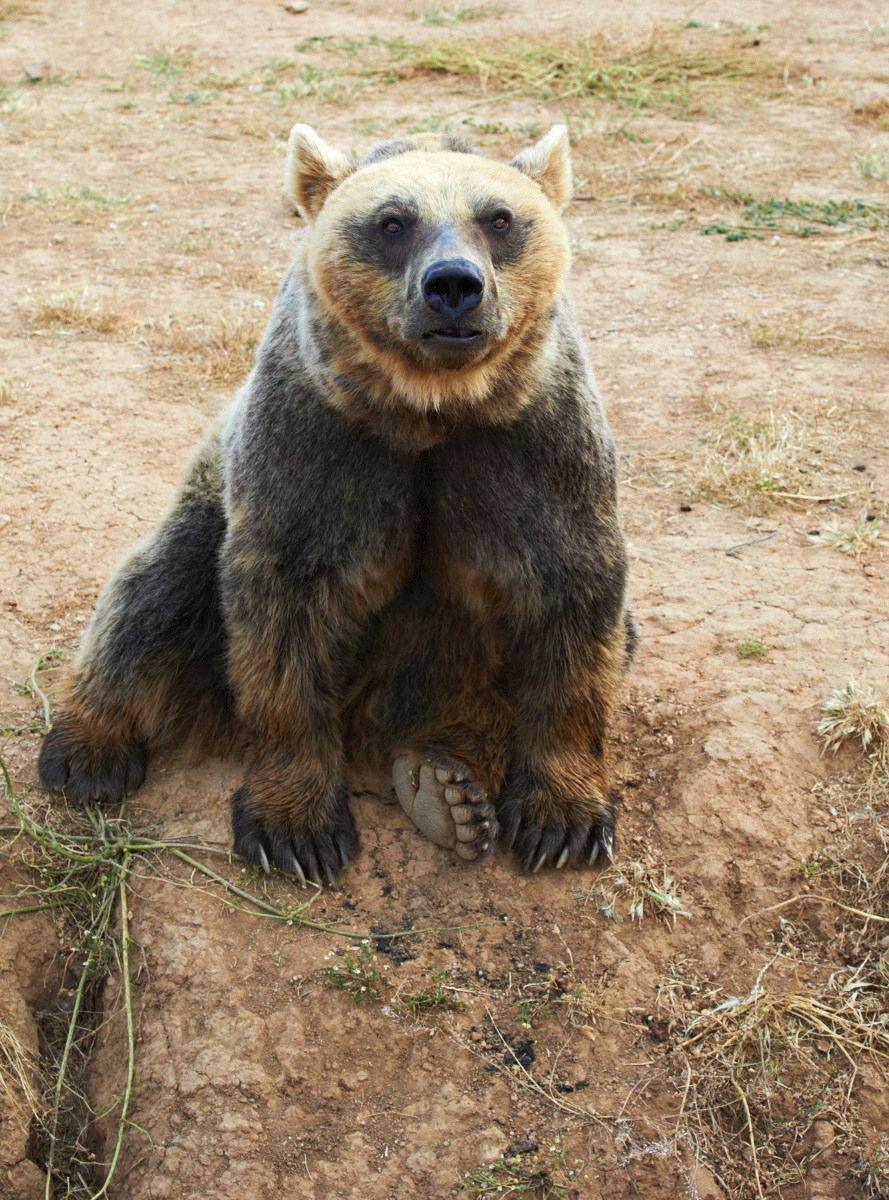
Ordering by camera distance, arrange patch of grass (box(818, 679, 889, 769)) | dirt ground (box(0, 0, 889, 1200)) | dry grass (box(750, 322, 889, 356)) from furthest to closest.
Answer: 1. dry grass (box(750, 322, 889, 356))
2. patch of grass (box(818, 679, 889, 769))
3. dirt ground (box(0, 0, 889, 1200))

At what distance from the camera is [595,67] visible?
35.2 ft

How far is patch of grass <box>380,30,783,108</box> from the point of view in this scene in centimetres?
1045

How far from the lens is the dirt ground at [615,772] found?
345cm

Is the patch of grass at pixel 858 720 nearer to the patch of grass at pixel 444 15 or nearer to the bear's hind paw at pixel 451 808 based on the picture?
the bear's hind paw at pixel 451 808

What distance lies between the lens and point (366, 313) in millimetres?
3416

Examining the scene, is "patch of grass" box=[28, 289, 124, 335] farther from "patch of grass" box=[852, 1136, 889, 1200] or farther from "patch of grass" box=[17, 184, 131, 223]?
"patch of grass" box=[852, 1136, 889, 1200]

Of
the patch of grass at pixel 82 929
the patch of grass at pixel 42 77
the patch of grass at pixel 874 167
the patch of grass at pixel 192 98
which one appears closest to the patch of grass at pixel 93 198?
the patch of grass at pixel 192 98

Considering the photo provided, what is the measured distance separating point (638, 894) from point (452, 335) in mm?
1789

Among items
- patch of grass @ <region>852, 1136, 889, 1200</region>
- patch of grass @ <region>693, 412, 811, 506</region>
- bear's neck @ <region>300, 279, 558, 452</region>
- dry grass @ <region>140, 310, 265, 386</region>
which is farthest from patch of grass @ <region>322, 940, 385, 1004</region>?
dry grass @ <region>140, 310, 265, 386</region>

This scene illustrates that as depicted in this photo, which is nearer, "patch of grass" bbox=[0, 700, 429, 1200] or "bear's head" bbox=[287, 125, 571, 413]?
"bear's head" bbox=[287, 125, 571, 413]

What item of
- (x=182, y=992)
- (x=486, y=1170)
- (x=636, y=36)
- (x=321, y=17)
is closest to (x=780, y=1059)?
(x=486, y=1170)

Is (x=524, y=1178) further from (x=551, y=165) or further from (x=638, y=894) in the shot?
(x=551, y=165)

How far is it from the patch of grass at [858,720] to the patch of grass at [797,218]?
15.6 feet

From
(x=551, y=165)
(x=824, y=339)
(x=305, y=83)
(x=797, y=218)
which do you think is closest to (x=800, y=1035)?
(x=551, y=165)
